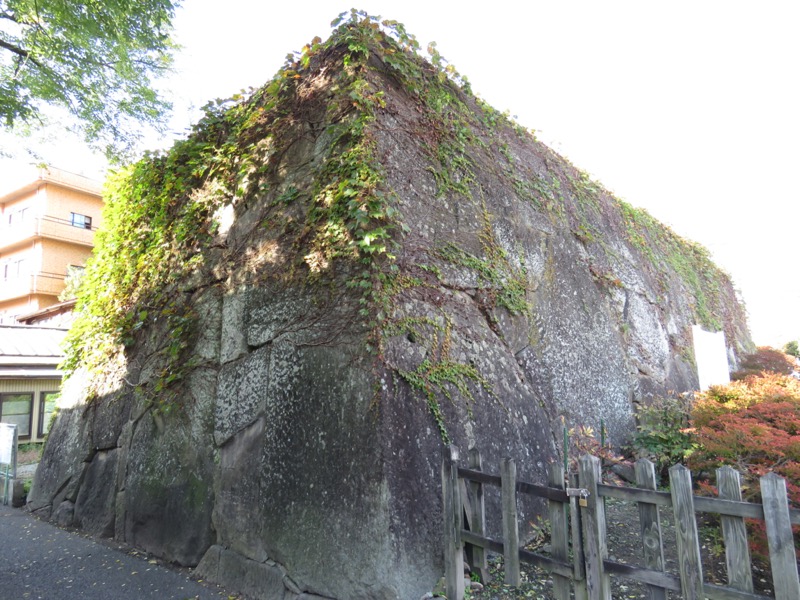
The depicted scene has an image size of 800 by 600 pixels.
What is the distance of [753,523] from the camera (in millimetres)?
3695

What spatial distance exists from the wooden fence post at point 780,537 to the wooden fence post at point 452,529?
1945mm

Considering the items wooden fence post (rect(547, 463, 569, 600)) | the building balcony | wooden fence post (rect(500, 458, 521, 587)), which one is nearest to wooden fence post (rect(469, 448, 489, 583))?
wooden fence post (rect(500, 458, 521, 587))

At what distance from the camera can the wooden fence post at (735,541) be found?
2736 mm

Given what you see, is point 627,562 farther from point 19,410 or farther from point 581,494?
point 19,410

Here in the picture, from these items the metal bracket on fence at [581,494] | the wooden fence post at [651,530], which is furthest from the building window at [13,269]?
the wooden fence post at [651,530]

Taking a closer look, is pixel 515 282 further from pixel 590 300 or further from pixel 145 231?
pixel 145 231

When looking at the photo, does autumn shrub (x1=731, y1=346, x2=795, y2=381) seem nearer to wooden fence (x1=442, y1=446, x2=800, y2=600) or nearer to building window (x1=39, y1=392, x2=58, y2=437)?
wooden fence (x1=442, y1=446, x2=800, y2=600)

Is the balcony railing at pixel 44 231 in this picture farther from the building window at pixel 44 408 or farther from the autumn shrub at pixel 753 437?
the autumn shrub at pixel 753 437

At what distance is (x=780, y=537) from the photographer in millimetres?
2619

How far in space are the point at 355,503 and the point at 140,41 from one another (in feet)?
23.7

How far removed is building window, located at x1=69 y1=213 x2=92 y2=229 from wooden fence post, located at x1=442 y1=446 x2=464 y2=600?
30.4m

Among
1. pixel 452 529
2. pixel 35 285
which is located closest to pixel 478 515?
pixel 452 529

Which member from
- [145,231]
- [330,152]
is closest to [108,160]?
[145,231]

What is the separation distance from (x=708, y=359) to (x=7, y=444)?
1208 cm
